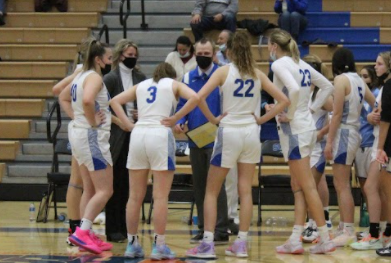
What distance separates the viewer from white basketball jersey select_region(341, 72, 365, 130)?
864 centimetres

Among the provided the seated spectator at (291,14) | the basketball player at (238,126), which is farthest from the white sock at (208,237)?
the seated spectator at (291,14)

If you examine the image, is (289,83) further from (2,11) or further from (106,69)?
(2,11)

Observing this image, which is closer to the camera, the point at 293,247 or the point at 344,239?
the point at 293,247

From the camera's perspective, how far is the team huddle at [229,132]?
25.7ft

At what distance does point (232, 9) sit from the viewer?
43.1 ft

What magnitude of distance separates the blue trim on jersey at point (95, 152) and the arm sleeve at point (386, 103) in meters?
2.29

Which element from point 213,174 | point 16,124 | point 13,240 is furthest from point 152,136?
point 16,124

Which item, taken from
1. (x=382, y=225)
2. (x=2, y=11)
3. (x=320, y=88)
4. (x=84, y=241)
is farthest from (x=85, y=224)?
(x=2, y=11)

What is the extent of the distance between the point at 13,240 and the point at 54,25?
20.0ft

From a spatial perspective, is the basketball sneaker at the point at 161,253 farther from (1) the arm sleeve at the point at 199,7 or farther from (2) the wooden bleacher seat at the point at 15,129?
(1) the arm sleeve at the point at 199,7

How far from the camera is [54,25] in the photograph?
47.5 ft

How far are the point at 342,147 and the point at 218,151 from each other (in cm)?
125

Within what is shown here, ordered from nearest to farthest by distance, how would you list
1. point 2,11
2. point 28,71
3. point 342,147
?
point 342,147 < point 28,71 < point 2,11

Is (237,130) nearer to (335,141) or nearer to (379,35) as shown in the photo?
(335,141)
